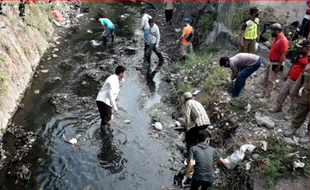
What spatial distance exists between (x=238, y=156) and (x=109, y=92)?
277cm

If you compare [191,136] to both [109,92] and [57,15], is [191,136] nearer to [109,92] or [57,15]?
[109,92]

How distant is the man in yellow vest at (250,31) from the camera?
650cm

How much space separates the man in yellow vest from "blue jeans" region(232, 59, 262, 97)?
122 centimetres

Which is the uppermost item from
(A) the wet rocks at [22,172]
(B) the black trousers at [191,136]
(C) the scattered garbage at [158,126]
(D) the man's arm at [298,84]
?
(D) the man's arm at [298,84]

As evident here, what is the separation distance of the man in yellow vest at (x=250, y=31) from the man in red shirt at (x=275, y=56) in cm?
113

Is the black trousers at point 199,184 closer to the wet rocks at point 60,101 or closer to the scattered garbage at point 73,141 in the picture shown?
the scattered garbage at point 73,141

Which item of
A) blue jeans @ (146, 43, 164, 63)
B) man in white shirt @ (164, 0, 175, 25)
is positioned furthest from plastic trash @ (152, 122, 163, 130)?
man in white shirt @ (164, 0, 175, 25)

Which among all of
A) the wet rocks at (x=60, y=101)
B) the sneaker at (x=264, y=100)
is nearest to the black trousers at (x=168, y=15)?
the wet rocks at (x=60, y=101)

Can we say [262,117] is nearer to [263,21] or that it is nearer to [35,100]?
[263,21]

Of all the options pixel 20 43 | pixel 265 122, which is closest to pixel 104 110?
pixel 265 122

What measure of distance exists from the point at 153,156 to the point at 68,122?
90.0 inches

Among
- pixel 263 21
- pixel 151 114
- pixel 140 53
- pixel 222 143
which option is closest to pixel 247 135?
pixel 222 143

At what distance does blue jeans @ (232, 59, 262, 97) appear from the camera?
230 inches

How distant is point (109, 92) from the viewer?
17.4ft
